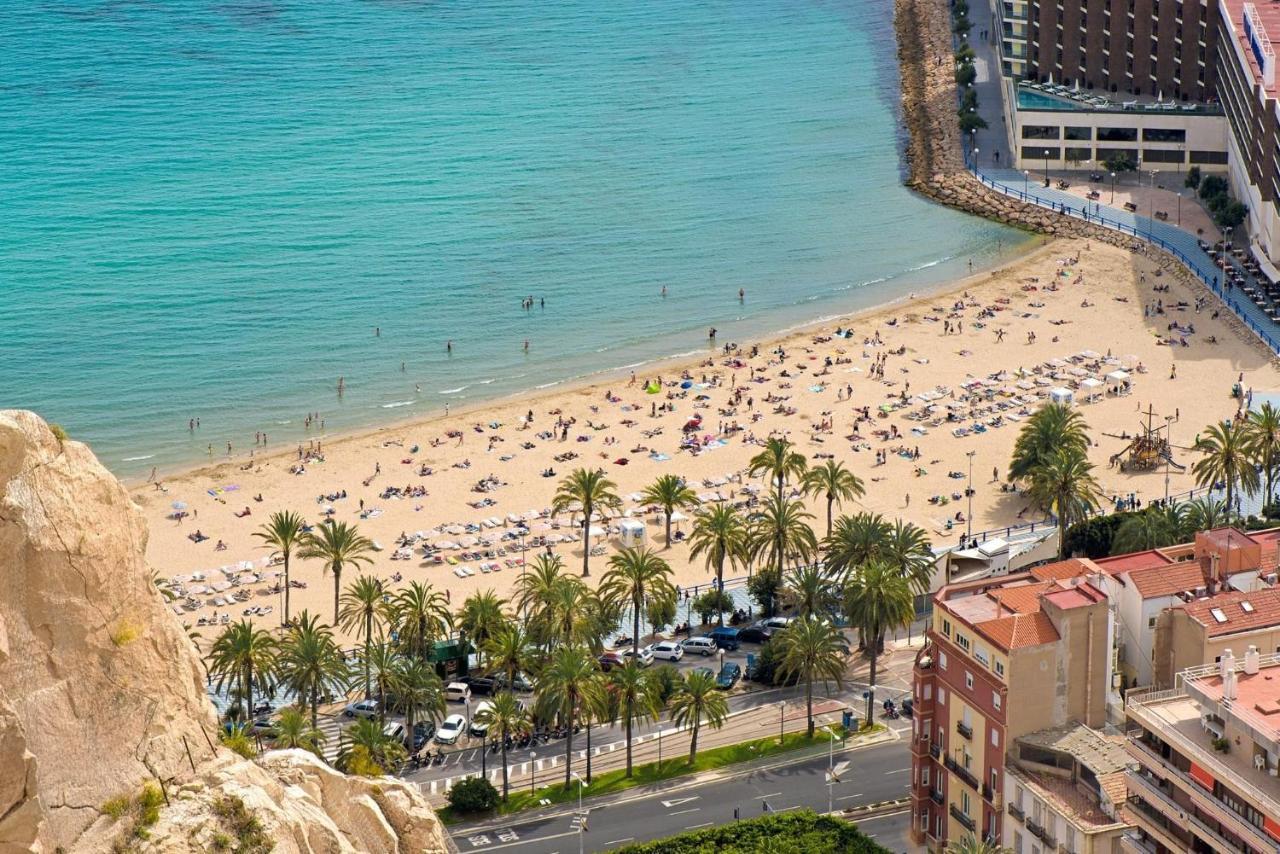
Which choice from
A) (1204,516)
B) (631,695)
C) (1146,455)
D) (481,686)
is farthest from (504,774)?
(1146,455)

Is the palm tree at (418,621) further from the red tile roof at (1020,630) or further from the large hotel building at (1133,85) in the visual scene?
the large hotel building at (1133,85)

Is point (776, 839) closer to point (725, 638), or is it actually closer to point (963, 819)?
point (963, 819)

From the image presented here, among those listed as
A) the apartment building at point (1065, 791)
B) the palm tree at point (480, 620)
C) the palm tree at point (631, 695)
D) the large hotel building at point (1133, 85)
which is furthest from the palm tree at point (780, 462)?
the large hotel building at point (1133, 85)

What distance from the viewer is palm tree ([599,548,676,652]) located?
103 m

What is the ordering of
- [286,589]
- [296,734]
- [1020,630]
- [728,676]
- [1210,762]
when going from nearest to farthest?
1. [1210,762]
2. [1020,630]
3. [296,734]
4. [728,676]
5. [286,589]

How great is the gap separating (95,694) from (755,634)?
6898 cm

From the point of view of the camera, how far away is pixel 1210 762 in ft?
218

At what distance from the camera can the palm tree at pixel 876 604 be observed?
99.3 metres

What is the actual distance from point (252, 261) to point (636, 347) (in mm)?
40199

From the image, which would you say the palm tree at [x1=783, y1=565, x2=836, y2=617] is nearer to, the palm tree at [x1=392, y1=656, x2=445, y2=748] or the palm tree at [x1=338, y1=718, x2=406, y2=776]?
the palm tree at [x1=392, y1=656, x2=445, y2=748]

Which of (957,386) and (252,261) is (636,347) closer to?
(957,386)

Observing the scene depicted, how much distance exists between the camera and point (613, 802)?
9031cm

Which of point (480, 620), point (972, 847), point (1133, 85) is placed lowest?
point (480, 620)

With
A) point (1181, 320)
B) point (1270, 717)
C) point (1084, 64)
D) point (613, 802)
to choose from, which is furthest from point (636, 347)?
point (1270, 717)
